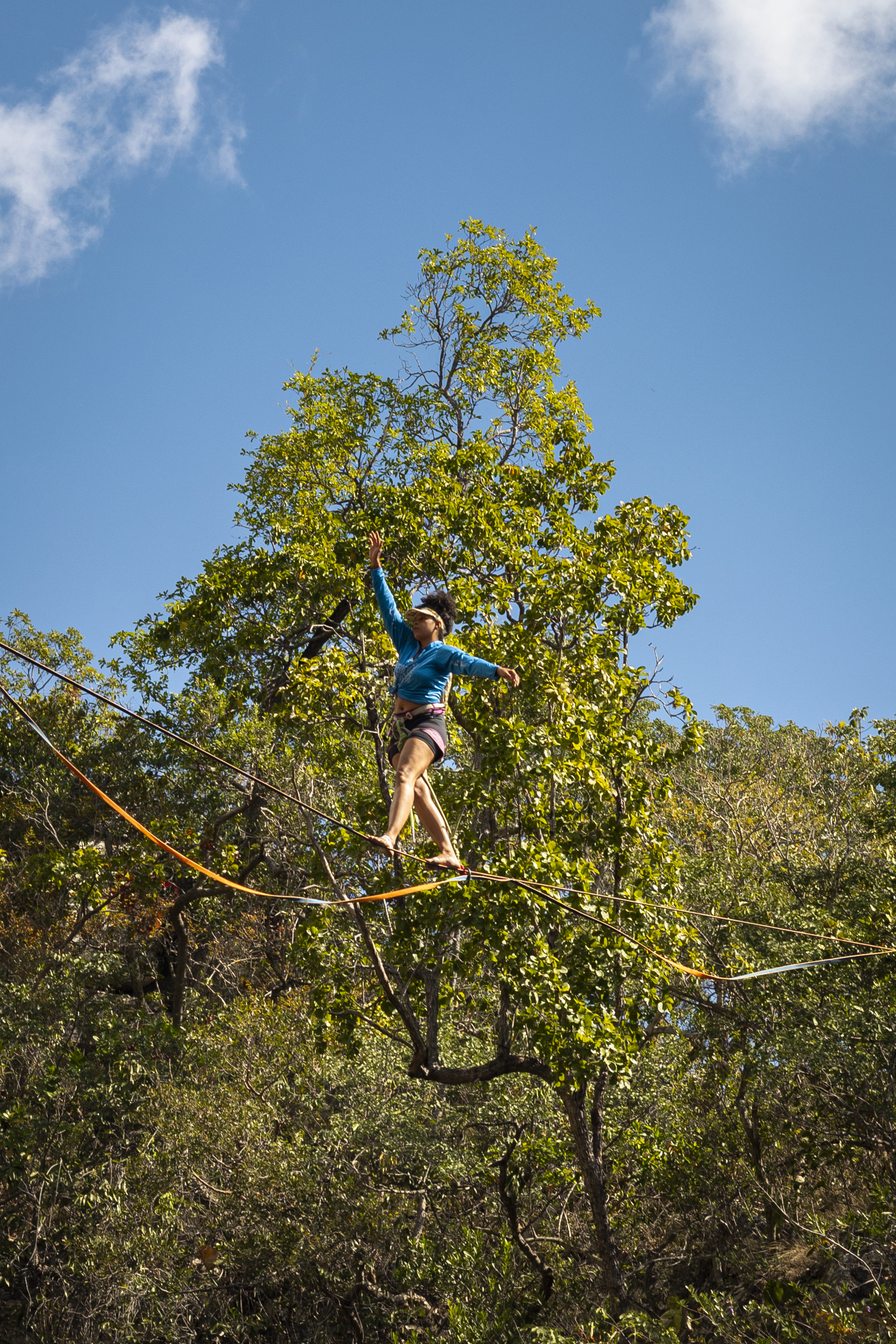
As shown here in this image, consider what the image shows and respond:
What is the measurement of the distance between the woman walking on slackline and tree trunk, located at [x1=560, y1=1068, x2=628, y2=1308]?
3.62 m

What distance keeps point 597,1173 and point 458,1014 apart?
95.4 inches

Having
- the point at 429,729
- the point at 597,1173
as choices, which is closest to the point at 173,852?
the point at 429,729

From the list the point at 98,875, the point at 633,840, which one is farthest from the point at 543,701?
the point at 98,875

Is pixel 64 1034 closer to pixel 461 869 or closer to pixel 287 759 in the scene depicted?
pixel 287 759

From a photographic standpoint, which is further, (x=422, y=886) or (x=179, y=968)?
(x=179, y=968)

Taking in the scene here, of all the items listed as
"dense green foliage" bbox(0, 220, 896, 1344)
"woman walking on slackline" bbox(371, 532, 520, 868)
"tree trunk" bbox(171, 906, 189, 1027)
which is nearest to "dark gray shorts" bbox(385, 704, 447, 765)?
"woman walking on slackline" bbox(371, 532, 520, 868)

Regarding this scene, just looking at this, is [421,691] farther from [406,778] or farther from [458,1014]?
[458,1014]

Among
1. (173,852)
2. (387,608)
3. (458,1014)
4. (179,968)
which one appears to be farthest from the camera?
(179,968)

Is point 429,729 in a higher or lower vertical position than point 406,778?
higher

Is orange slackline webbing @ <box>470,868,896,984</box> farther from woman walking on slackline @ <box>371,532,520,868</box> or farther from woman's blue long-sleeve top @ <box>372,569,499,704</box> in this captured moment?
woman's blue long-sleeve top @ <box>372,569,499,704</box>

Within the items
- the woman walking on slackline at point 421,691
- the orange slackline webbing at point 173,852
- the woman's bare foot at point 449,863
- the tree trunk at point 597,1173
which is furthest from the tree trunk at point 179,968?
the woman's bare foot at point 449,863

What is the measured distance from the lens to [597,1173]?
7.98m

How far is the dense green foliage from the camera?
25.0 ft

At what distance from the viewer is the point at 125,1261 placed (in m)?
9.20
